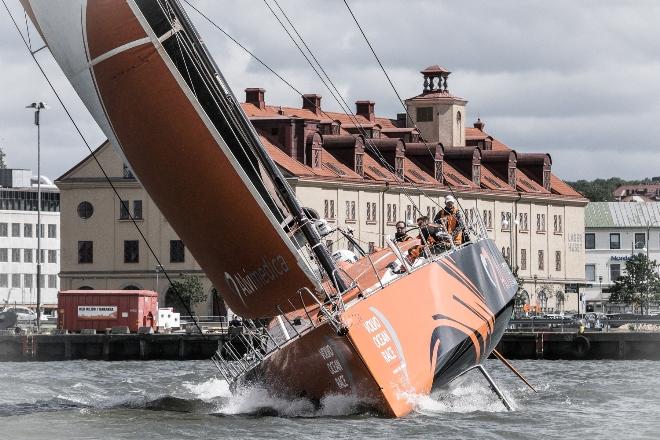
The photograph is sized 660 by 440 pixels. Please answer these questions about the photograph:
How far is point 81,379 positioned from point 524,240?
6646 centimetres

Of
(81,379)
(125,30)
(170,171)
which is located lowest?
(81,379)

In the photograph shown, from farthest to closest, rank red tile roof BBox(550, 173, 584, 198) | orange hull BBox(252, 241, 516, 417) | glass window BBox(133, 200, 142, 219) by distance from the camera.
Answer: red tile roof BBox(550, 173, 584, 198)
glass window BBox(133, 200, 142, 219)
orange hull BBox(252, 241, 516, 417)

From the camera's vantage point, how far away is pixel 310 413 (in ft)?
95.9

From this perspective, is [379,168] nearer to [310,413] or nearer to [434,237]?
[434,237]

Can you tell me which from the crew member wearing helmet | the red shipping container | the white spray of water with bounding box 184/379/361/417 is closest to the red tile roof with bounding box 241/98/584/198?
the red shipping container

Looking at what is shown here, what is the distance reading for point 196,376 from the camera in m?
48.9

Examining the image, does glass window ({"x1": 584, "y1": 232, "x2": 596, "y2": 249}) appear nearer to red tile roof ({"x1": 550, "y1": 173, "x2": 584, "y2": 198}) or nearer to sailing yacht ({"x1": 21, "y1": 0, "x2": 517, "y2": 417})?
red tile roof ({"x1": 550, "y1": 173, "x2": 584, "y2": 198})

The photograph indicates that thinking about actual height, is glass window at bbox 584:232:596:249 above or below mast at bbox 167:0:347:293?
above

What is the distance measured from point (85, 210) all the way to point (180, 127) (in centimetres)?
6985

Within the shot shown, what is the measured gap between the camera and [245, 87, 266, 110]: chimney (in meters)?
103

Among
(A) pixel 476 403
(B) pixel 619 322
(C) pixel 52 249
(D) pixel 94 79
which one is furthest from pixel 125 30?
(C) pixel 52 249

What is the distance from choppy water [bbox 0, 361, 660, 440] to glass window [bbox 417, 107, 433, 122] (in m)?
70.6

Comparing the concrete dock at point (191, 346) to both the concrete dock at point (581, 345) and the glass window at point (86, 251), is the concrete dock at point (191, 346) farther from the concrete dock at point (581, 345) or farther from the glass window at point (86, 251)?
the glass window at point (86, 251)

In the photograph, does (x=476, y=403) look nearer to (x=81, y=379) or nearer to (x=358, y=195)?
(x=81, y=379)
